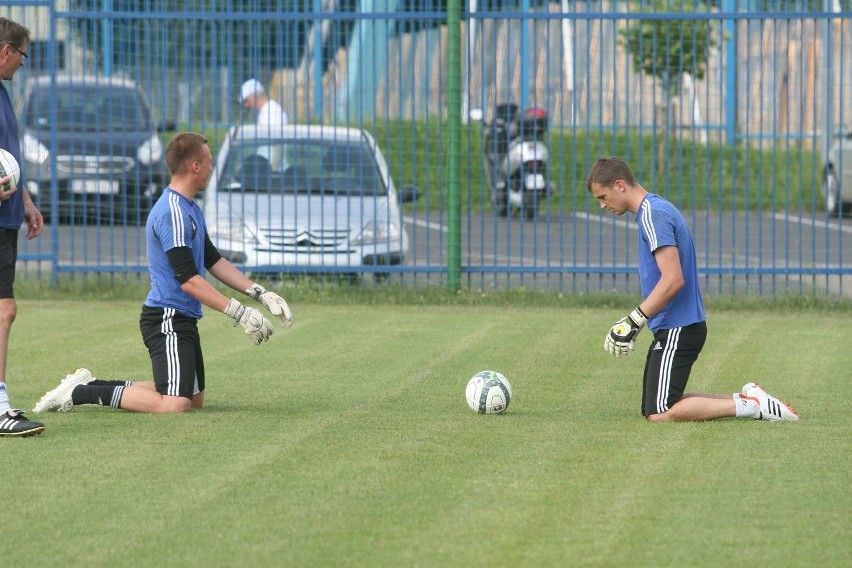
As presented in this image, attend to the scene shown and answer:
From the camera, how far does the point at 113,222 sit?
14.0 meters

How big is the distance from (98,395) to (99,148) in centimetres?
730

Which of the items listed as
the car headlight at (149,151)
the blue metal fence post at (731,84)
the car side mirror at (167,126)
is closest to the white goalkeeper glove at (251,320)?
the car side mirror at (167,126)

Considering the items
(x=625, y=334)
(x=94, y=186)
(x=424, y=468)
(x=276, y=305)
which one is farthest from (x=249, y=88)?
(x=424, y=468)

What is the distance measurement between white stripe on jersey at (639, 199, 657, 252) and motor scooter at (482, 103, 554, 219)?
18.4 feet

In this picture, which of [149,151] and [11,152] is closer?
[11,152]

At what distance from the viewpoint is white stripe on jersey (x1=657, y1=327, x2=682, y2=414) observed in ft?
25.1

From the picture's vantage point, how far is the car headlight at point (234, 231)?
13.6 m

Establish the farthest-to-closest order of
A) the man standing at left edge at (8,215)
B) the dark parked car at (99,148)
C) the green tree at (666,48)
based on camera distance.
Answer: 1. the dark parked car at (99,148)
2. the green tree at (666,48)
3. the man standing at left edge at (8,215)

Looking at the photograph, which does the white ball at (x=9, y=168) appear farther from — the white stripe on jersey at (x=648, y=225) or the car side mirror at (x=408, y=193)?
the car side mirror at (x=408, y=193)

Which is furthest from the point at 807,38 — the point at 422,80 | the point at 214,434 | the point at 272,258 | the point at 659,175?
the point at 214,434

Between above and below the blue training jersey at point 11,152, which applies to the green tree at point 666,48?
above

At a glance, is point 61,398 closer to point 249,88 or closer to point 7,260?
point 7,260

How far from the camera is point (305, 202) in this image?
13.8m

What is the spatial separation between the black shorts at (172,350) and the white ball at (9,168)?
1.09 metres
